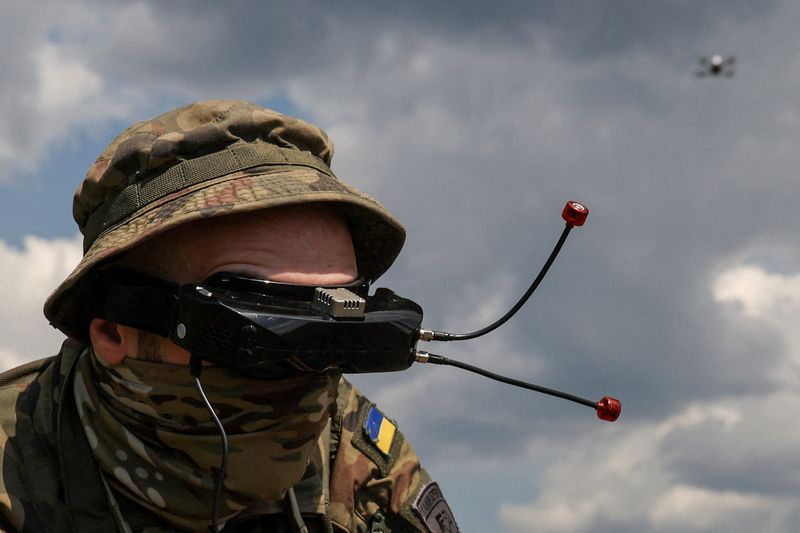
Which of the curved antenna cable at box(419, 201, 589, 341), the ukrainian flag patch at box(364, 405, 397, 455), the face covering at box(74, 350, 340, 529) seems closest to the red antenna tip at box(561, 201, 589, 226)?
the curved antenna cable at box(419, 201, 589, 341)

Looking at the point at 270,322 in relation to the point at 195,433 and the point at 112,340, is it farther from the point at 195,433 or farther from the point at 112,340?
the point at 112,340

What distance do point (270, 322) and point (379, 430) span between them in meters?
1.34

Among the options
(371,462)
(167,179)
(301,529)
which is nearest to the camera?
(167,179)

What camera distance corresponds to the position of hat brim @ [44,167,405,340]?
379 cm

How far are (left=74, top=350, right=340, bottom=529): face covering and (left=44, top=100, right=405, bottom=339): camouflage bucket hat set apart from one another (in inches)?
14.2

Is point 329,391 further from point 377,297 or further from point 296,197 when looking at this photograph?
point 296,197

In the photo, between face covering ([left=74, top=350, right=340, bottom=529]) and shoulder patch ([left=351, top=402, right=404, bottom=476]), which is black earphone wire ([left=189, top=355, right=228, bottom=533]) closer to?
face covering ([left=74, top=350, right=340, bottom=529])

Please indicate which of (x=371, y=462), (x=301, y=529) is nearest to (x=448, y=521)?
(x=371, y=462)

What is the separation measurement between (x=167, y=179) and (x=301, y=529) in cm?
138

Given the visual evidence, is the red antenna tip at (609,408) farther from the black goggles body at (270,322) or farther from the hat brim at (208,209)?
the hat brim at (208,209)

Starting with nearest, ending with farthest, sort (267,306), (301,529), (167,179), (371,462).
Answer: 1. (267,306)
2. (167,179)
3. (301,529)
4. (371,462)

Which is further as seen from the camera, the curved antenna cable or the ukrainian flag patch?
the ukrainian flag patch

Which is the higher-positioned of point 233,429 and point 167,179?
point 167,179

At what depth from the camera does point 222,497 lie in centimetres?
411
